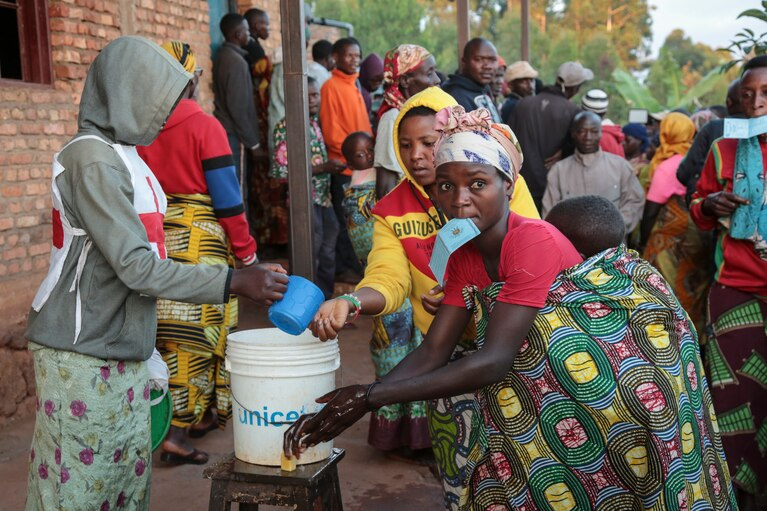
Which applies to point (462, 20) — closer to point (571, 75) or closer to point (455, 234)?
point (571, 75)

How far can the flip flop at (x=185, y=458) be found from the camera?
4.22 m

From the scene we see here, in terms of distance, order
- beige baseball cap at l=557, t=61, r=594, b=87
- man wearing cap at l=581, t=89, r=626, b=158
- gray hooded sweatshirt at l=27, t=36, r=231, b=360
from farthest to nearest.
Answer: beige baseball cap at l=557, t=61, r=594, b=87 → man wearing cap at l=581, t=89, r=626, b=158 → gray hooded sweatshirt at l=27, t=36, r=231, b=360

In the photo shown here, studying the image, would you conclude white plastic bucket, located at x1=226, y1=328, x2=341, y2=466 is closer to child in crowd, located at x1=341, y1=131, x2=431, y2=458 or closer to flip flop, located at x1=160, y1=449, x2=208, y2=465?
child in crowd, located at x1=341, y1=131, x2=431, y2=458

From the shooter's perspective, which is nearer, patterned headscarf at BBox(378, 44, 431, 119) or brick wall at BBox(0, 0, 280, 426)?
brick wall at BBox(0, 0, 280, 426)

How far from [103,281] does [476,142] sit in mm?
1183

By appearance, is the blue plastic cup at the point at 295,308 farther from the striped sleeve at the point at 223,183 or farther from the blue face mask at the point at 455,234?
the striped sleeve at the point at 223,183

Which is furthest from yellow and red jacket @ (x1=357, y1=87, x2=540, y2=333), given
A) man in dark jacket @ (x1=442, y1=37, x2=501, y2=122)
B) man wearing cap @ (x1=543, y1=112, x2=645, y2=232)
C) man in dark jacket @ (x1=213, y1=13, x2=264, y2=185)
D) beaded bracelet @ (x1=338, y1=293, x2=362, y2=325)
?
man in dark jacket @ (x1=213, y1=13, x2=264, y2=185)

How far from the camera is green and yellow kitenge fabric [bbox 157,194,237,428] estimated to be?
4.03 m

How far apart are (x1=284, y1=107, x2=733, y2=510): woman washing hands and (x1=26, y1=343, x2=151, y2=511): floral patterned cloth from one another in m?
0.59

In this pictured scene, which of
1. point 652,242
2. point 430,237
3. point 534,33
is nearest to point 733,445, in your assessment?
point 430,237

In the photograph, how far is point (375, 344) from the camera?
14.1ft

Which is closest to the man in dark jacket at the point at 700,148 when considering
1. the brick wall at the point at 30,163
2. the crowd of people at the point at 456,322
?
the crowd of people at the point at 456,322

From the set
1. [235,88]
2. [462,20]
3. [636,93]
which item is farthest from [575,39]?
[235,88]

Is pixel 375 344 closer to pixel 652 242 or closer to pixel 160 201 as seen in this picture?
pixel 160 201
